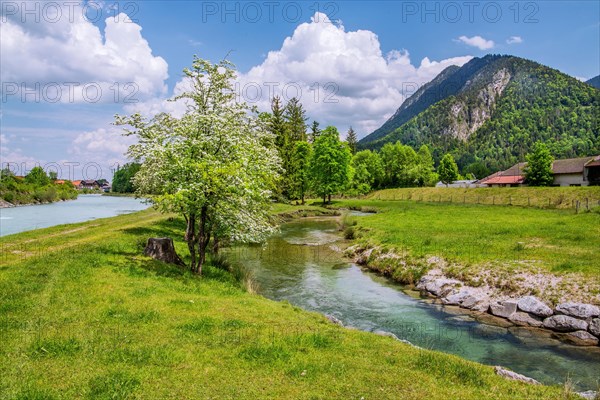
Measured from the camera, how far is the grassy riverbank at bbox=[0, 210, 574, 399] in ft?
30.7

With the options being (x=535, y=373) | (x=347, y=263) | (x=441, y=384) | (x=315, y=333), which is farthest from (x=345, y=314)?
(x=347, y=263)

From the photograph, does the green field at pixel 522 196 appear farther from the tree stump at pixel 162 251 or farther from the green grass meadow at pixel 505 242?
the tree stump at pixel 162 251

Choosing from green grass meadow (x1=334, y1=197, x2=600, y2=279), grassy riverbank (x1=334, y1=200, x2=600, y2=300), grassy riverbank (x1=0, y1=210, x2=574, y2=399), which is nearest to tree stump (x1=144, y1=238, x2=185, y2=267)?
grassy riverbank (x1=0, y1=210, x2=574, y2=399)

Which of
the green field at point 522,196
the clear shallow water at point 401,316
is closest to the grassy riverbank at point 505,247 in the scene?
the clear shallow water at point 401,316

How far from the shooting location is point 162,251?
23.6 m

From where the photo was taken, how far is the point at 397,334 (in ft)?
57.7

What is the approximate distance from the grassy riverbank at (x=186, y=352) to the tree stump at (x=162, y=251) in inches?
197

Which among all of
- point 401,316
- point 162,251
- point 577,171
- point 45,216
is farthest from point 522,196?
point 45,216

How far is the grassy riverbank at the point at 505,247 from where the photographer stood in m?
22.2

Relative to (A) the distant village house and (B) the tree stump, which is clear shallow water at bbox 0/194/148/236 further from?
(A) the distant village house

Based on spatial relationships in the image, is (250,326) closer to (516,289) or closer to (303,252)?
(516,289)

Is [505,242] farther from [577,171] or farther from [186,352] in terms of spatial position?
[577,171]

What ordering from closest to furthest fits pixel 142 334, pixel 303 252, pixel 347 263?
pixel 142 334 < pixel 347 263 < pixel 303 252

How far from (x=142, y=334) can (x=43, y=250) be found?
15.9 metres
